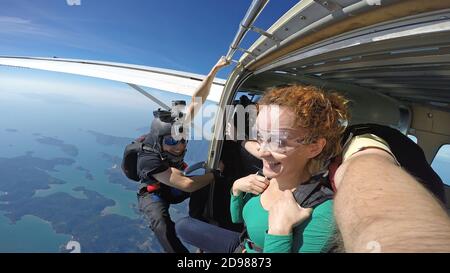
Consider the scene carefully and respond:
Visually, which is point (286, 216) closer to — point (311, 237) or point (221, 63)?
point (311, 237)

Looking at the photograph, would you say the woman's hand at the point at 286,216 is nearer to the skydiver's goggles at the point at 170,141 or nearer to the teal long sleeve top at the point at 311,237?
the teal long sleeve top at the point at 311,237

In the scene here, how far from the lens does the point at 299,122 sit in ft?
3.13

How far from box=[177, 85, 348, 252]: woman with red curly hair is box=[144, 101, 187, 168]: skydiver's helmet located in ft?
3.86

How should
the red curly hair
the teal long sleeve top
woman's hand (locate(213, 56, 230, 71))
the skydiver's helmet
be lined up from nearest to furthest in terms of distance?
the teal long sleeve top < the red curly hair < the skydiver's helmet < woman's hand (locate(213, 56, 230, 71))

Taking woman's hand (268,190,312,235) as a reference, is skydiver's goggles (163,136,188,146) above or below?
above

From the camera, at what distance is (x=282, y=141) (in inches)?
38.3

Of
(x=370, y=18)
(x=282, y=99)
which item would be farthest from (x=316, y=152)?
(x=370, y=18)

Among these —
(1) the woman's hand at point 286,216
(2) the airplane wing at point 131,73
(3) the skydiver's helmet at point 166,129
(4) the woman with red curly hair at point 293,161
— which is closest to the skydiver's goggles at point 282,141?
(4) the woman with red curly hair at point 293,161

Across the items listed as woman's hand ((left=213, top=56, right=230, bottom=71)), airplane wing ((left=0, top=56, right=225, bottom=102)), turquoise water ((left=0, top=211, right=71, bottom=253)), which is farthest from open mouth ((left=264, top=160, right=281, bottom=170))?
turquoise water ((left=0, top=211, right=71, bottom=253))

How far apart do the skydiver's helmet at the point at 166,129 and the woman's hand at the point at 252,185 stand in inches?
40.3

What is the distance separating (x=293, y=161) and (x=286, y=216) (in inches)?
9.7

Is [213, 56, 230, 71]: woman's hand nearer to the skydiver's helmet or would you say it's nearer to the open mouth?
the skydiver's helmet

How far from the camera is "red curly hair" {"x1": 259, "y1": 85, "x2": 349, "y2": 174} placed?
96 centimetres
